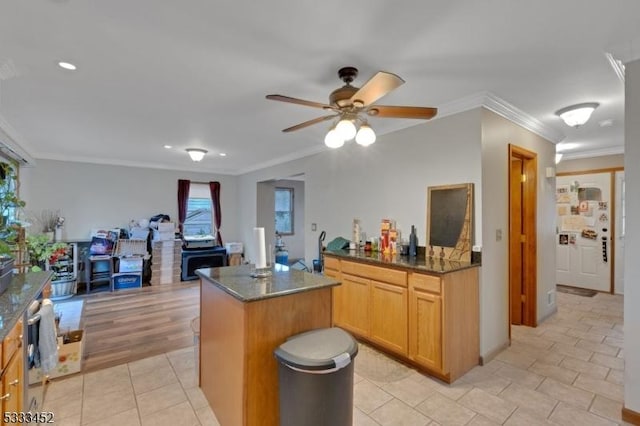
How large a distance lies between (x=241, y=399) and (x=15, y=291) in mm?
1561

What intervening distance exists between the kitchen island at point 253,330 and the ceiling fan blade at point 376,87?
3.99ft

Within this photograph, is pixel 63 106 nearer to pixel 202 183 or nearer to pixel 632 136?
pixel 202 183

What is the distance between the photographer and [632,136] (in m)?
2.03

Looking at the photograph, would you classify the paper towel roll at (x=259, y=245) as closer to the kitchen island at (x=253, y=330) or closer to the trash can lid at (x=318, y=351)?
the kitchen island at (x=253, y=330)

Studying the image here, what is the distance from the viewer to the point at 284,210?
27.8 ft

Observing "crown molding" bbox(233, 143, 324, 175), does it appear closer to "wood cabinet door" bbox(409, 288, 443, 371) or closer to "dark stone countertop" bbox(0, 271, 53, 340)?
"wood cabinet door" bbox(409, 288, 443, 371)

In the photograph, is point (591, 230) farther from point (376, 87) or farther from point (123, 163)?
point (123, 163)

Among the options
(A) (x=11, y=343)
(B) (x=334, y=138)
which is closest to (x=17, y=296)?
(A) (x=11, y=343)

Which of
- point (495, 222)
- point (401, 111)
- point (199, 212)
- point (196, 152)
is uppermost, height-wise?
point (196, 152)

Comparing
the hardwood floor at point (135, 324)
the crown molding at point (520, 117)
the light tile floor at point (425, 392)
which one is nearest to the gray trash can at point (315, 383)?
the light tile floor at point (425, 392)

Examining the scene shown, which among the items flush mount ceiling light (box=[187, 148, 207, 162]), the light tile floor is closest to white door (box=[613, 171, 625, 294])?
the light tile floor

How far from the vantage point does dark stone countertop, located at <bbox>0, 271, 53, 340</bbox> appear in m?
1.40

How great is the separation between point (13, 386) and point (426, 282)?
256 centimetres

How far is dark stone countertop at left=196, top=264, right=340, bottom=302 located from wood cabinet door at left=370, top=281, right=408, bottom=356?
94cm
